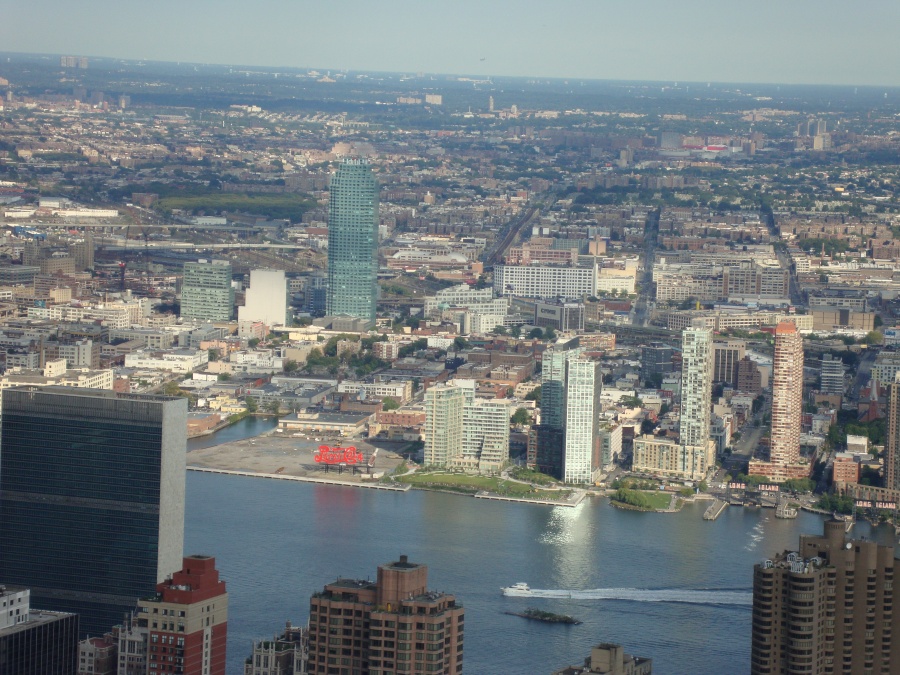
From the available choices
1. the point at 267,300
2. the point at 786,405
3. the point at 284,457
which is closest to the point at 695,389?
the point at 786,405

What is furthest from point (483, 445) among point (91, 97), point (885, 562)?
point (91, 97)

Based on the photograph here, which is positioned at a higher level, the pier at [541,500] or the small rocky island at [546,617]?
the pier at [541,500]

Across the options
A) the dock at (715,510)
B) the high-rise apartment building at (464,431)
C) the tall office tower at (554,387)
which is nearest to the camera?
the dock at (715,510)

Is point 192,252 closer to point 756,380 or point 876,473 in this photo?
point 756,380

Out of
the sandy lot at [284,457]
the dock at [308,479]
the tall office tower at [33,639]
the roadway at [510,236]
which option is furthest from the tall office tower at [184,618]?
the roadway at [510,236]

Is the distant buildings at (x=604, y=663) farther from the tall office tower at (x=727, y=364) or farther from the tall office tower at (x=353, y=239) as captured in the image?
the tall office tower at (x=353, y=239)

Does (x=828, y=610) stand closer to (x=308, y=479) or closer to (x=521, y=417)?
(x=308, y=479)

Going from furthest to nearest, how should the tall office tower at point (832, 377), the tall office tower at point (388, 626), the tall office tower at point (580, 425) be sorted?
the tall office tower at point (832, 377)
the tall office tower at point (580, 425)
the tall office tower at point (388, 626)

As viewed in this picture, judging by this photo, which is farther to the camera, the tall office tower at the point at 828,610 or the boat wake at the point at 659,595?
the boat wake at the point at 659,595
